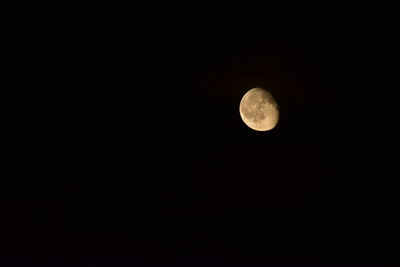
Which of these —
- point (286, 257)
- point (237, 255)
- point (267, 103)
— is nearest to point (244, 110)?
point (267, 103)

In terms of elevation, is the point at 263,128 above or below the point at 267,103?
below

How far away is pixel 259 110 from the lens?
705cm

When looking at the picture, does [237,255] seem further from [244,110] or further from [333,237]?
[244,110]

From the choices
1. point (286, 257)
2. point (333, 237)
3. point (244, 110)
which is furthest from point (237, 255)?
point (244, 110)

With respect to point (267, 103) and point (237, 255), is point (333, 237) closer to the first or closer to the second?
point (237, 255)

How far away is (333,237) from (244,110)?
7614mm

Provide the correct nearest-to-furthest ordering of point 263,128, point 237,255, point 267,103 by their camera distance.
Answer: point 263,128, point 267,103, point 237,255

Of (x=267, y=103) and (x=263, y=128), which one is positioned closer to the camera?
(x=263, y=128)

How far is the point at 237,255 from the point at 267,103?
22.4 feet

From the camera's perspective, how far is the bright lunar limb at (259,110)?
268 inches

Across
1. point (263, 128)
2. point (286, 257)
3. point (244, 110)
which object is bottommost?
point (263, 128)

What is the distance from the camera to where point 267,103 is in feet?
23.5

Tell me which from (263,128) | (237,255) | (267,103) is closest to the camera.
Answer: (263,128)

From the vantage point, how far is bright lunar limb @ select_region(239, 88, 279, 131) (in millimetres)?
6805
